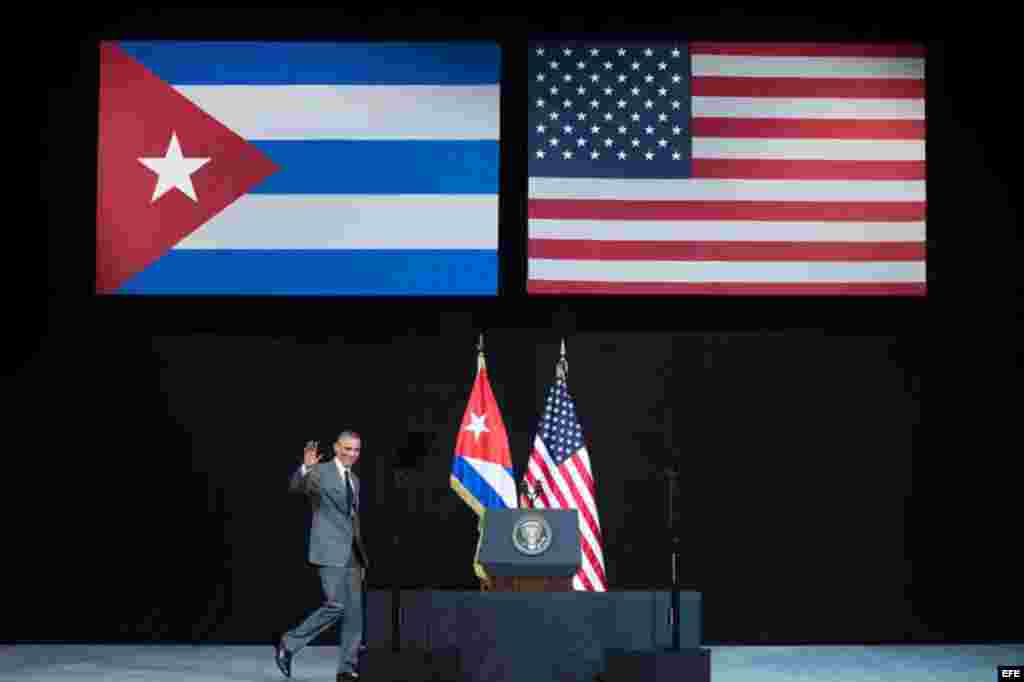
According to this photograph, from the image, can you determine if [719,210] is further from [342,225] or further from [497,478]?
[342,225]

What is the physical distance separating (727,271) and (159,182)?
4.02m

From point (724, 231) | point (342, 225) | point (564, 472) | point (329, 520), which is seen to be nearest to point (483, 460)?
point (564, 472)

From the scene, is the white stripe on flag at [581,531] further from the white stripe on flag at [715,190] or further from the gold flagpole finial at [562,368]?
the white stripe on flag at [715,190]

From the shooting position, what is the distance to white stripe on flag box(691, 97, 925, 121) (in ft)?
33.5

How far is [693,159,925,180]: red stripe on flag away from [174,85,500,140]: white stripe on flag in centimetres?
156

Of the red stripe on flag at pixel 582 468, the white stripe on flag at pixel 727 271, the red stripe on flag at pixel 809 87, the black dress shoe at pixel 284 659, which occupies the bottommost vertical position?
the black dress shoe at pixel 284 659

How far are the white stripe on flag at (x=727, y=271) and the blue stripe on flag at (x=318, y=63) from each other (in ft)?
4.71

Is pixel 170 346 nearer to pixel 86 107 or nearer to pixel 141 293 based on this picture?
pixel 141 293

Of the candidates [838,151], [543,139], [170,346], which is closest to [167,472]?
[170,346]

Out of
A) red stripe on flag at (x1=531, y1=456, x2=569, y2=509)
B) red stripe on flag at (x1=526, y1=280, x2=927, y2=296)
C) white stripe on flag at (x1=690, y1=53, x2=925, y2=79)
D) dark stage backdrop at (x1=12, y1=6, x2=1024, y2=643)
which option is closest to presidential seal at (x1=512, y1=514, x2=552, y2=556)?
red stripe on flag at (x1=531, y1=456, x2=569, y2=509)

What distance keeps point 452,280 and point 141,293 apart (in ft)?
7.12

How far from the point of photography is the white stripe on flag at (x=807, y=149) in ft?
33.4

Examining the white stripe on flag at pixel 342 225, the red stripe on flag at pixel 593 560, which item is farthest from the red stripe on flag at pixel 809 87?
the red stripe on flag at pixel 593 560

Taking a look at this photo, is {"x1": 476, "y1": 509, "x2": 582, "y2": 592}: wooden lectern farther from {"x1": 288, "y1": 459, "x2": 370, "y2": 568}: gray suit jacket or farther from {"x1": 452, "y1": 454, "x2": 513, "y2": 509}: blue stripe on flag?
{"x1": 452, "y1": 454, "x2": 513, "y2": 509}: blue stripe on flag
